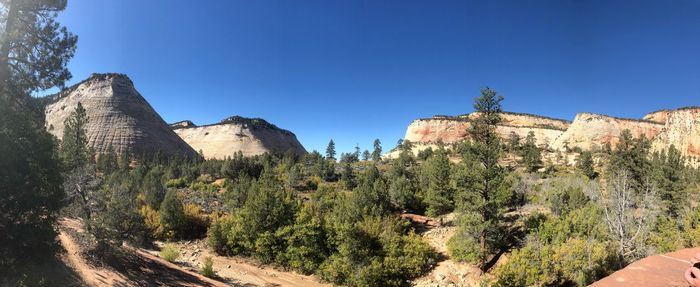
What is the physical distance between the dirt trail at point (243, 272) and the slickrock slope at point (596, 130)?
83.1 m

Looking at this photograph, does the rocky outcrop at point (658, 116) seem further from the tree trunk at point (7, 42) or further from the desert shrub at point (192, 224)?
the tree trunk at point (7, 42)

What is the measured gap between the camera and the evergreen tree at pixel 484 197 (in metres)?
21.0

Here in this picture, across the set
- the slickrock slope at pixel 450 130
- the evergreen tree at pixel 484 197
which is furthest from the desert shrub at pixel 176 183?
the slickrock slope at pixel 450 130

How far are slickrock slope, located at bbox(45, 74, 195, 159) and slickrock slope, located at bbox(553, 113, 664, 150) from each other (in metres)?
99.9

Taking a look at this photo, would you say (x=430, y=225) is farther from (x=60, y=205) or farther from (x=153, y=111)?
(x=153, y=111)

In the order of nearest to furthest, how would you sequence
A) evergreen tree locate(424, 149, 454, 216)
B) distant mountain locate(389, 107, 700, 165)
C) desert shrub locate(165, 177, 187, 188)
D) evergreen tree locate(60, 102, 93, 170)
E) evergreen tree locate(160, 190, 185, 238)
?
1. evergreen tree locate(60, 102, 93, 170)
2. evergreen tree locate(160, 190, 185, 238)
3. evergreen tree locate(424, 149, 454, 216)
4. desert shrub locate(165, 177, 187, 188)
5. distant mountain locate(389, 107, 700, 165)

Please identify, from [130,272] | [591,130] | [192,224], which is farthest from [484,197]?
[591,130]

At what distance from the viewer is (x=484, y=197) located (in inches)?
875

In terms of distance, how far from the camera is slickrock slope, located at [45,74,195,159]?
72.4 metres

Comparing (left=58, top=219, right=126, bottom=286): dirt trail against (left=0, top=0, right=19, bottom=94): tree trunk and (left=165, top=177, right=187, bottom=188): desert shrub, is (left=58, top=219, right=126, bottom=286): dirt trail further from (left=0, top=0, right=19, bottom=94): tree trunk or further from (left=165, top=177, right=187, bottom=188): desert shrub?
(left=165, top=177, right=187, bottom=188): desert shrub

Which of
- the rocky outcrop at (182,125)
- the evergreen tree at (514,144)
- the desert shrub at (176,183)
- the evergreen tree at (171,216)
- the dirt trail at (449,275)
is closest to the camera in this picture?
the dirt trail at (449,275)

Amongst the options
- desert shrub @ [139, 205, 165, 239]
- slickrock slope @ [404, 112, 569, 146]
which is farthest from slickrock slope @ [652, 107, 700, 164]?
desert shrub @ [139, 205, 165, 239]

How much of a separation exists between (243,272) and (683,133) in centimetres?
7975

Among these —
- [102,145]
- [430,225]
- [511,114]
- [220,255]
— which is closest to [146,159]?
[102,145]
